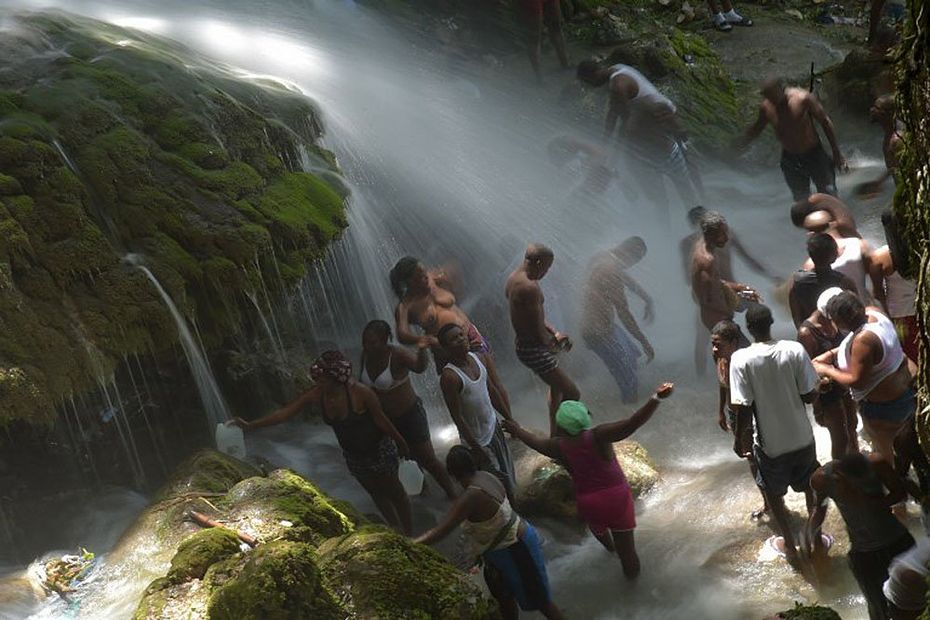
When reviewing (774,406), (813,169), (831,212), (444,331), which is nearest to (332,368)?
(444,331)

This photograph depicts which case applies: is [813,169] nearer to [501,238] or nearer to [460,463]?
[501,238]

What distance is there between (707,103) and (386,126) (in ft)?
15.4

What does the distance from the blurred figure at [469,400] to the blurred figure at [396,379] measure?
422 millimetres

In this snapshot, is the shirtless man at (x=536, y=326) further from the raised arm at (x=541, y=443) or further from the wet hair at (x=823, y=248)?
the wet hair at (x=823, y=248)

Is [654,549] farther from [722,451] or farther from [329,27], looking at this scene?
[329,27]

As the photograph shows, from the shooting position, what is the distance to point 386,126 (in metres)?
11.8

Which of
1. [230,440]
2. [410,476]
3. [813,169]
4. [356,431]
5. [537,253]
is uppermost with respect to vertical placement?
[813,169]

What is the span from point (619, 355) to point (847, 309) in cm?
325

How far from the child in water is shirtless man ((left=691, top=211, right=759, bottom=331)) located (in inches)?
76.9

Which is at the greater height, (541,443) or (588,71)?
(588,71)

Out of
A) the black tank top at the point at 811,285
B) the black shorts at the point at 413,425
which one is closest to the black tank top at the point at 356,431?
the black shorts at the point at 413,425

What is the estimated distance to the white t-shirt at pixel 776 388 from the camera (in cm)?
563

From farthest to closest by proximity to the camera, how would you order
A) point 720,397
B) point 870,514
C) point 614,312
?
point 614,312 < point 720,397 < point 870,514

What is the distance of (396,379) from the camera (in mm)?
7285
